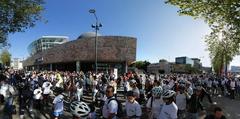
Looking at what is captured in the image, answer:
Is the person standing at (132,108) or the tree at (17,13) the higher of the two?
the tree at (17,13)

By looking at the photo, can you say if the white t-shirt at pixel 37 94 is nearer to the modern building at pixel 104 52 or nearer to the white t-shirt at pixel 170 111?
the white t-shirt at pixel 170 111

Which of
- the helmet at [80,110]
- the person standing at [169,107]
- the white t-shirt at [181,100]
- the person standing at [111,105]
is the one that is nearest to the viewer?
the helmet at [80,110]

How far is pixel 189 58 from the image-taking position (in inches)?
6747

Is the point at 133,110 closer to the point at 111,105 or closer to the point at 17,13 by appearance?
the point at 111,105

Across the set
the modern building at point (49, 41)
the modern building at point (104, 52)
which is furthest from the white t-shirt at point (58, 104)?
the modern building at point (49, 41)

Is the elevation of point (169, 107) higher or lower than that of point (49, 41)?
lower

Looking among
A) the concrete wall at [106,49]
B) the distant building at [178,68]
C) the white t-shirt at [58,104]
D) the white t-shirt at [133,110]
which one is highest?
the concrete wall at [106,49]

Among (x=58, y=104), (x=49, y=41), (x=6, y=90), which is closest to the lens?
(x=58, y=104)

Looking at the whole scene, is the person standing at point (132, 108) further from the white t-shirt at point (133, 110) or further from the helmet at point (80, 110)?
the helmet at point (80, 110)

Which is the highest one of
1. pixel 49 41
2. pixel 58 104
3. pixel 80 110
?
pixel 49 41

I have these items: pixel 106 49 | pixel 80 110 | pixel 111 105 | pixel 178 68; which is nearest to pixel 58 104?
pixel 111 105

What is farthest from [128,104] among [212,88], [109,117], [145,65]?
[145,65]

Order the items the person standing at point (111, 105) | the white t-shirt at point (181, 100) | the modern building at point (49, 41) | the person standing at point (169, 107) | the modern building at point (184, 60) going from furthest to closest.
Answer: the modern building at point (184, 60)
the modern building at point (49, 41)
the white t-shirt at point (181, 100)
the person standing at point (169, 107)
the person standing at point (111, 105)

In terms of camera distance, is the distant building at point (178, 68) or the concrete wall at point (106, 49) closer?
the concrete wall at point (106, 49)
